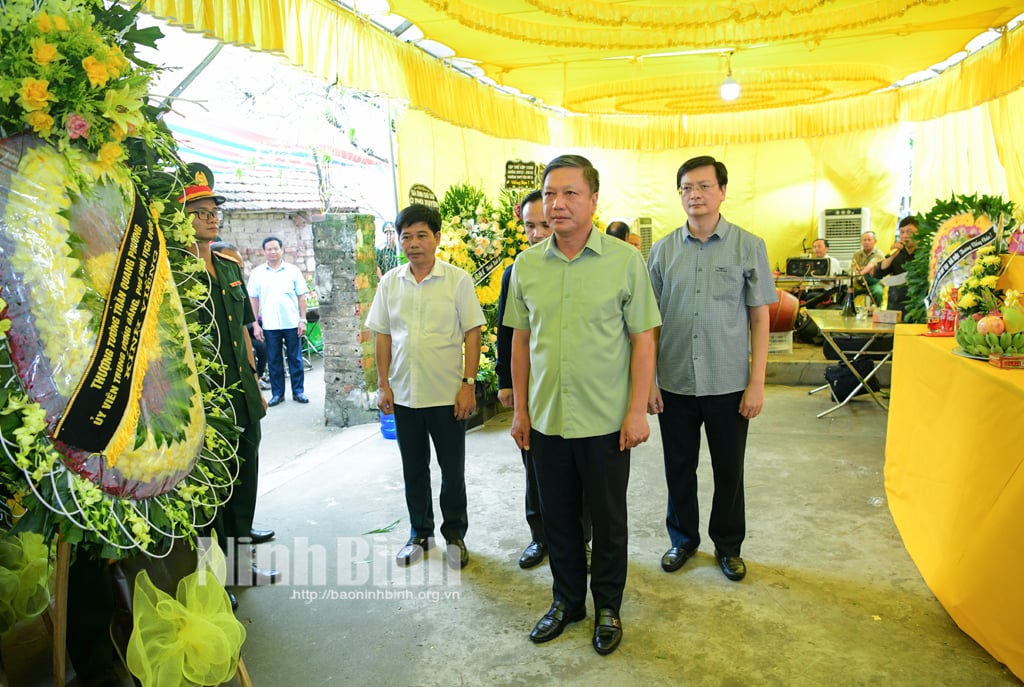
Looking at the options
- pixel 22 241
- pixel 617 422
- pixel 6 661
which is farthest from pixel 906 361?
pixel 6 661

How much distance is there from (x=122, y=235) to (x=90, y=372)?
16.4 inches

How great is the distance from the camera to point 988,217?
3619 mm

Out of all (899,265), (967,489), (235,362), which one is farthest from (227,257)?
(899,265)

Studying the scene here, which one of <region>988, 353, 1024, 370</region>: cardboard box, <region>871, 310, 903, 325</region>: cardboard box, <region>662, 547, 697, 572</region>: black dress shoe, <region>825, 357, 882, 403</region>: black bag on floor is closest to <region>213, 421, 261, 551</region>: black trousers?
<region>662, 547, 697, 572</region>: black dress shoe

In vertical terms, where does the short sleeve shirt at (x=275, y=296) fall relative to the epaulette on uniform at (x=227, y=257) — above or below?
below

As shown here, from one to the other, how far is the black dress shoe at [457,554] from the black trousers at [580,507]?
665mm

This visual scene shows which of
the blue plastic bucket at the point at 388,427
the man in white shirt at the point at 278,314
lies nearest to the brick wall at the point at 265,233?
the man in white shirt at the point at 278,314

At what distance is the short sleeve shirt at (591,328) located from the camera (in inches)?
91.2

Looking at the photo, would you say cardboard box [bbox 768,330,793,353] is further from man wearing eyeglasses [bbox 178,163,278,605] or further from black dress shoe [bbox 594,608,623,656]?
man wearing eyeglasses [bbox 178,163,278,605]

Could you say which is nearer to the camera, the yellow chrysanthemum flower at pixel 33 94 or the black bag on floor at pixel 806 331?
the yellow chrysanthemum flower at pixel 33 94

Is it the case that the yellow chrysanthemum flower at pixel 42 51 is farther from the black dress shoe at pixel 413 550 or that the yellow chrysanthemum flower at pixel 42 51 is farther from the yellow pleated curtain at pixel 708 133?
the black dress shoe at pixel 413 550

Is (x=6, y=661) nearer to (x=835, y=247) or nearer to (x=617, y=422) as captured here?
(x=617, y=422)

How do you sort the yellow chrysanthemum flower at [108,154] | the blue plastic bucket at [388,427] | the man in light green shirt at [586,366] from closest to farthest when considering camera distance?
the yellow chrysanthemum flower at [108,154]
the man in light green shirt at [586,366]
the blue plastic bucket at [388,427]

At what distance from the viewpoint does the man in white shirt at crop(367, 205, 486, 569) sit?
3043mm
